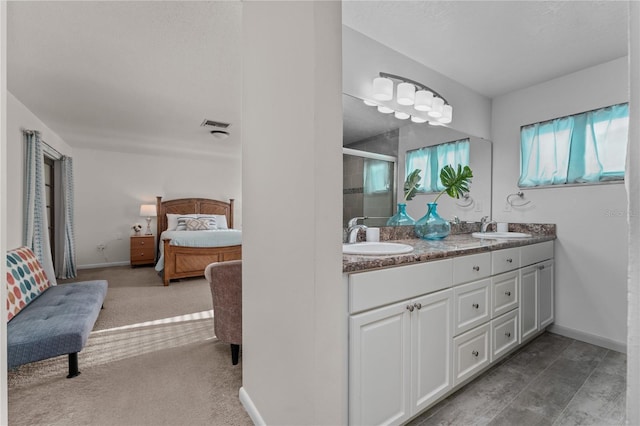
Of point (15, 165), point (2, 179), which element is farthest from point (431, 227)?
point (15, 165)

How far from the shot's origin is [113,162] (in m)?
5.67

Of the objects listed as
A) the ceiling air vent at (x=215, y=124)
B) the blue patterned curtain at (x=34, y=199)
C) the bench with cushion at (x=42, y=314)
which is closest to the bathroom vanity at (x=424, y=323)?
the bench with cushion at (x=42, y=314)

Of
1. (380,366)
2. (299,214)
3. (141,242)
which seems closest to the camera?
(299,214)

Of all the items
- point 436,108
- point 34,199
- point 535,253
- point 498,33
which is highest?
point 498,33

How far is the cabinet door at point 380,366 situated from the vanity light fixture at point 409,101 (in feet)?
4.91

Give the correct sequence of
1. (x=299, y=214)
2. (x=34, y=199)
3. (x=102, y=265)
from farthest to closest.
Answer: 1. (x=102, y=265)
2. (x=34, y=199)
3. (x=299, y=214)

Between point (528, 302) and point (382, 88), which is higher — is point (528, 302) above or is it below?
below

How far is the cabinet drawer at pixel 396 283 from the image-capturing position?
117cm

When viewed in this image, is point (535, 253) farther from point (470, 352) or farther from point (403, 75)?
point (403, 75)

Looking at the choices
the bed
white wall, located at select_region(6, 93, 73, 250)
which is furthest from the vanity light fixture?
white wall, located at select_region(6, 93, 73, 250)

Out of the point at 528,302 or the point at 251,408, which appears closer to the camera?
the point at 251,408

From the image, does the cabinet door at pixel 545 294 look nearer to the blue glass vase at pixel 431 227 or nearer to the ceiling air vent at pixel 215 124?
the blue glass vase at pixel 431 227

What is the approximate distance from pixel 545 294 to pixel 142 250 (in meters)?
6.07

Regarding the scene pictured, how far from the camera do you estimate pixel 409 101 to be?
7.49 feet
